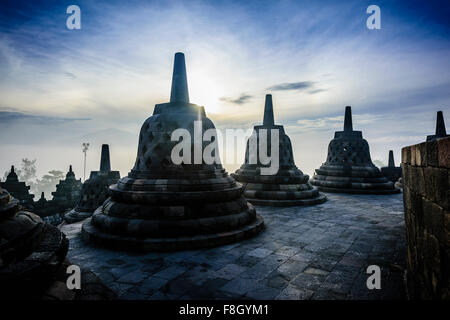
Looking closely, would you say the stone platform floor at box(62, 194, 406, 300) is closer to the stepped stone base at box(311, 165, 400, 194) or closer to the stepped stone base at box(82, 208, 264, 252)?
the stepped stone base at box(82, 208, 264, 252)

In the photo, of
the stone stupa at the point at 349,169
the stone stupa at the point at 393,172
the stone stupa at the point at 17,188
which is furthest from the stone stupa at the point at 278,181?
the stone stupa at the point at 17,188

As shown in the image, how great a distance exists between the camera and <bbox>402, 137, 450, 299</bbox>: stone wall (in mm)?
1997

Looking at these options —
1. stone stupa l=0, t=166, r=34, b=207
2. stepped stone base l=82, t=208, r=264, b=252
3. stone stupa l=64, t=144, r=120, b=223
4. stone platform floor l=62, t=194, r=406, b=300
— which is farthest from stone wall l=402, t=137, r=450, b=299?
stone stupa l=0, t=166, r=34, b=207

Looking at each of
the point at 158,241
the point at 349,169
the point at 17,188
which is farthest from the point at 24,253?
the point at 17,188

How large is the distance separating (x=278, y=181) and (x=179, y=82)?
6341 millimetres

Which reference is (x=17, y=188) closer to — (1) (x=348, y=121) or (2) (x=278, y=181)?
(2) (x=278, y=181)

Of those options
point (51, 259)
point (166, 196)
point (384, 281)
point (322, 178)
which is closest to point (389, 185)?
point (322, 178)

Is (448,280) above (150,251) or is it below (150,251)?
above

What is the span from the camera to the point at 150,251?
4973mm

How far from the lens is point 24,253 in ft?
8.64

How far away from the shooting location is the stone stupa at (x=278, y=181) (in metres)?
10.6
